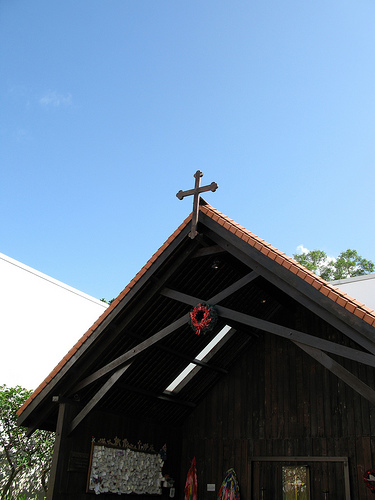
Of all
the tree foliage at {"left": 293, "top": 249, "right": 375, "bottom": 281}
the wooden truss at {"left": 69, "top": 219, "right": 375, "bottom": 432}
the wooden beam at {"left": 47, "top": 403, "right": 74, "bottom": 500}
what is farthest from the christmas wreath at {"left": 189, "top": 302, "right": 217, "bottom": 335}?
the tree foliage at {"left": 293, "top": 249, "right": 375, "bottom": 281}

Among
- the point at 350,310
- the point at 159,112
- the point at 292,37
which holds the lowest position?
the point at 350,310

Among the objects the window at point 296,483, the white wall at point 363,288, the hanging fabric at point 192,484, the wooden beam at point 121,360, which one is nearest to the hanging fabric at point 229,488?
the hanging fabric at point 192,484

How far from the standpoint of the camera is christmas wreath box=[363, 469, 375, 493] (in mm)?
8406

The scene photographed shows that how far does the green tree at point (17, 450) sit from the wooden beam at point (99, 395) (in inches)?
78.3

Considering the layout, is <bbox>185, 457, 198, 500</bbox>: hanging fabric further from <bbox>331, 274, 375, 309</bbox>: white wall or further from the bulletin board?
<bbox>331, 274, 375, 309</bbox>: white wall

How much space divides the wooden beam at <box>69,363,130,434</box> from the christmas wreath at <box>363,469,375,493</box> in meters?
4.06

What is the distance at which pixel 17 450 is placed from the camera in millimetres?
10695

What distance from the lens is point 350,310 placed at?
20.8ft

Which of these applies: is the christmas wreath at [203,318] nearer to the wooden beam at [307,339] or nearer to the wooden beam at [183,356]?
the wooden beam at [307,339]

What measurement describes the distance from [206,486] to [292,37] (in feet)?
28.5

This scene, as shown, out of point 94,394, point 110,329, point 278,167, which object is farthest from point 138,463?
point 278,167

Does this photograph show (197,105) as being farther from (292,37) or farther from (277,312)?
(277,312)

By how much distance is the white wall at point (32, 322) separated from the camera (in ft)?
38.4

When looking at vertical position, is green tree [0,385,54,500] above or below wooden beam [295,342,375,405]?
below
